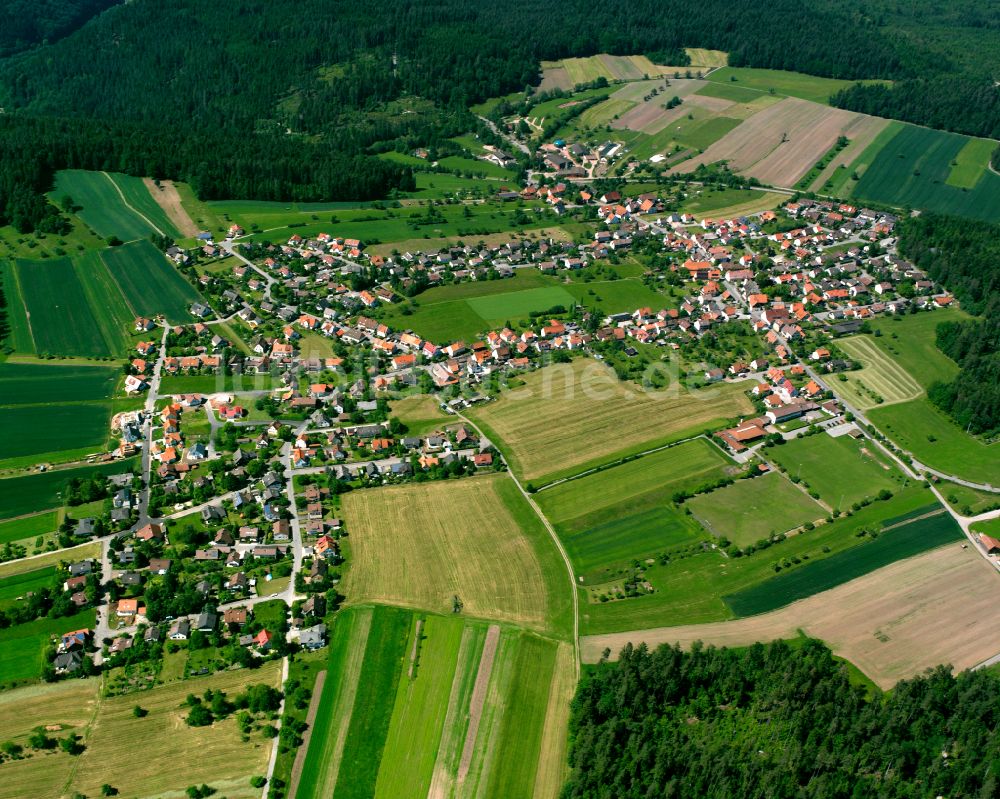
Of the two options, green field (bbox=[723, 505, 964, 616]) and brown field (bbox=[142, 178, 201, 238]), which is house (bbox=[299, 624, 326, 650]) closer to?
green field (bbox=[723, 505, 964, 616])

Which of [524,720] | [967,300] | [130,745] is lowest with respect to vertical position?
[130,745]

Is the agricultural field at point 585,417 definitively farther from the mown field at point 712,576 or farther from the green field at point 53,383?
the green field at point 53,383

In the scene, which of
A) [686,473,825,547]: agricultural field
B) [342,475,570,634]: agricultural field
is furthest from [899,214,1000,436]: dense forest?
[342,475,570,634]: agricultural field

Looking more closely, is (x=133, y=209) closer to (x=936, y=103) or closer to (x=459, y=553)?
(x=459, y=553)

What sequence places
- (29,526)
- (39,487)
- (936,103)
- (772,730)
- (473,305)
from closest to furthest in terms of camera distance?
1. (772,730)
2. (29,526)
3. (39,487)
4. (473,305)
5. (936,103)

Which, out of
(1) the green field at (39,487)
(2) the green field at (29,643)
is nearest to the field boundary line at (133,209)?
(1) the green field at (39,487)

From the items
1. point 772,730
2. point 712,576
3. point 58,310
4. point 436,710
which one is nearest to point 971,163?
point 712,576

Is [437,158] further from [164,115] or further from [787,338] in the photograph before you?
[787,338]

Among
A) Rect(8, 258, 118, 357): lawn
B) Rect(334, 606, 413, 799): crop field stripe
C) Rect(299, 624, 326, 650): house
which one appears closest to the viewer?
Rect(334, 606, 413, 799): crop field stripe
